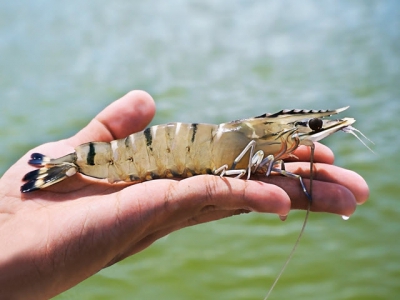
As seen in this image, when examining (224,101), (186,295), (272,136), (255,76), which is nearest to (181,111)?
(224,101)

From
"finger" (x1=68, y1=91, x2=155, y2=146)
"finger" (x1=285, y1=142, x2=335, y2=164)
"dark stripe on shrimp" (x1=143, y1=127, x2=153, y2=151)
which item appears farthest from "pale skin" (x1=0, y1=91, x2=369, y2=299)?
"finger" (x1=68, y1=91, x2=155, y2=146)

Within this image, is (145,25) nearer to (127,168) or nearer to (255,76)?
(255,76)

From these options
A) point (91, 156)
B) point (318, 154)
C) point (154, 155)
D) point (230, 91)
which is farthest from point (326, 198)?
point (230, 91)

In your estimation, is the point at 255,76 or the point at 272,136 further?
the point at 255,76

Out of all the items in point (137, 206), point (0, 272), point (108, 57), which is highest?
point (108, 57)

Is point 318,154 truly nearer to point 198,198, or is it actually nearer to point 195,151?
point 195,151

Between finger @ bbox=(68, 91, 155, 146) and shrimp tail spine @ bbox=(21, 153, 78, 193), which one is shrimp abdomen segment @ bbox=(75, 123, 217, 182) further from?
finger @ bbox=(68, 91, 155, 146)
